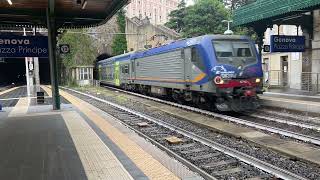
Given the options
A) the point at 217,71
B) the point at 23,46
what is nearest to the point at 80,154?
the point at 217,71

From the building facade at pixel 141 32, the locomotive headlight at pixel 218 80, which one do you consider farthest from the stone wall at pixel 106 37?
the locomotive headlight at pixel 218 80

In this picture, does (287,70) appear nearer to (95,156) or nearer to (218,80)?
(218,80)

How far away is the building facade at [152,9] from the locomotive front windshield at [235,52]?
8764cm

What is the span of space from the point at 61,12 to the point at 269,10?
10072 millimetres

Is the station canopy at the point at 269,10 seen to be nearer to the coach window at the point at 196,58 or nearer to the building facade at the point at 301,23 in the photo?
the building facade at the point at 301,23

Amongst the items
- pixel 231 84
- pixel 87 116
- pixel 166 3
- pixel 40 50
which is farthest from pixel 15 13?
pixel 166 3

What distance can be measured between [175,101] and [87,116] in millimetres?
6982

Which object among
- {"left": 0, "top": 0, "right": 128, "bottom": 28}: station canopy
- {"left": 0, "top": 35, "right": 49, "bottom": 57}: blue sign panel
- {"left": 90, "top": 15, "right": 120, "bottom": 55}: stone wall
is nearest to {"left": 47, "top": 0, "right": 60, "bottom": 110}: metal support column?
{"left": 0, "top": 0, "right": 128, "bottom": 28}: station canopy

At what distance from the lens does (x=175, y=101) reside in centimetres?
2042

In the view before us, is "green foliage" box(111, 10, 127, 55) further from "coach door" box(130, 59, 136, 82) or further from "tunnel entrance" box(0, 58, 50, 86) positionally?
"coach door" box(130, 59, 136, 82)

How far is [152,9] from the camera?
112 m

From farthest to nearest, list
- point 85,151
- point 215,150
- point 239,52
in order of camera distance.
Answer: point 239,52
point 215,150
point 85,151

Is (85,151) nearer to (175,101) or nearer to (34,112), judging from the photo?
(34,112)

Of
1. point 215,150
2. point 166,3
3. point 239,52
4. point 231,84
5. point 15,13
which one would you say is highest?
point 166,3
